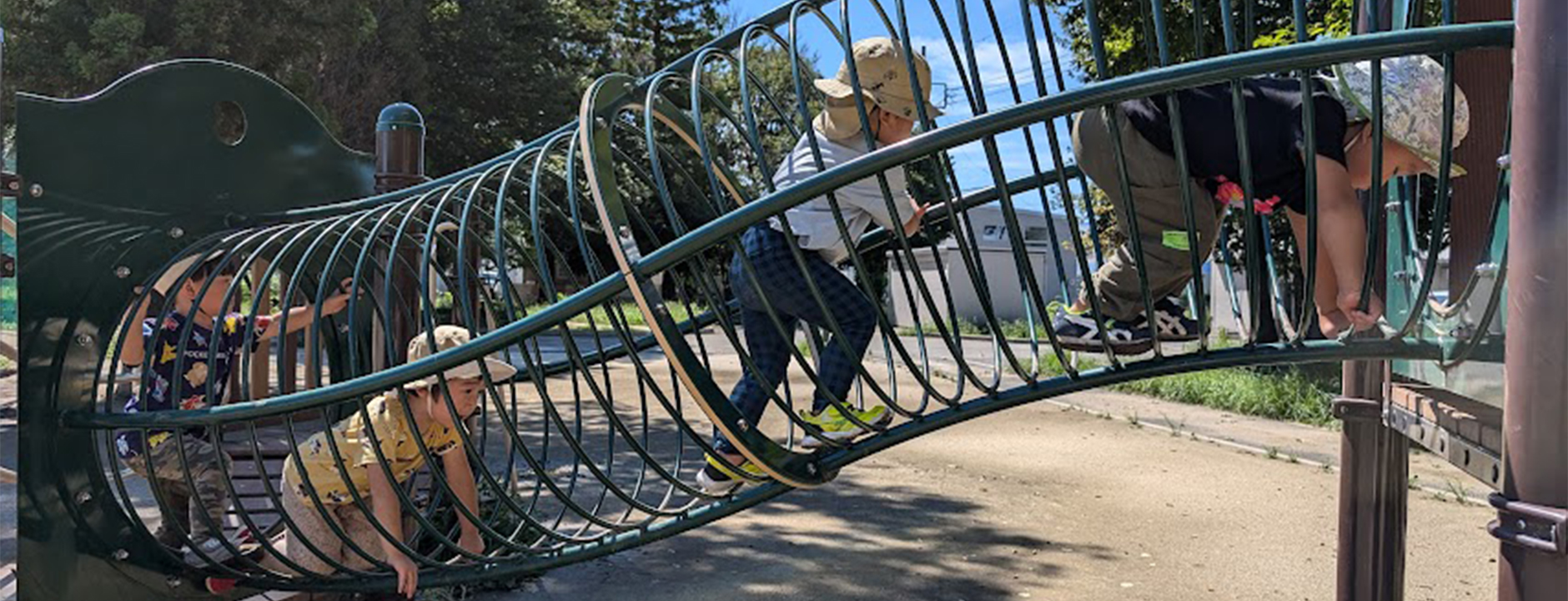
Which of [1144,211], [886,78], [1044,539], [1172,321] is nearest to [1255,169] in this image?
[1144,211]

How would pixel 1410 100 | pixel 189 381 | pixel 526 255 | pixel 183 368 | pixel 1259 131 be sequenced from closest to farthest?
pixel 1410 100 → pixel 1259 131 → pixel 526 255 → pixel 183 368 → pixel 189 381

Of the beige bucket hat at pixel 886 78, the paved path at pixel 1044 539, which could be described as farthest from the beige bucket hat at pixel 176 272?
the beige bucket hat at pixel 886 78

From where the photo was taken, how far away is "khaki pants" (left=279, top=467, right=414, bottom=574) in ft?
9.95

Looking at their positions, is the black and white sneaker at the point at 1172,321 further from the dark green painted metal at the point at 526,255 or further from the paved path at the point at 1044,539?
the paved path at the point at 1044,539

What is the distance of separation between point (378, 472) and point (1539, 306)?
7.83 ft

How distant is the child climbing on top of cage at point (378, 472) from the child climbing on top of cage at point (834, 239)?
2.12ft

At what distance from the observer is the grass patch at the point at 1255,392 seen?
9.42 meters

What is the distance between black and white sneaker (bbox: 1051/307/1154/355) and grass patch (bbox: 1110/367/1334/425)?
7084 millimetres

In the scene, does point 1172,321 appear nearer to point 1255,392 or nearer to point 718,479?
point 718,479

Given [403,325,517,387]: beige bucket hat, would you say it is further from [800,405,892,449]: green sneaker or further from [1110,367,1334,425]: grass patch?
[1110,367,1334,425]: grass patch

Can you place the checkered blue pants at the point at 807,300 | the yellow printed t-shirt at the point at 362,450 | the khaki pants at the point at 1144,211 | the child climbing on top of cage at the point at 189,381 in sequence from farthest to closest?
1. the child climbing on top of cage at the point at 189,381
2. the yellow printed t-shirt at the point at 362,450
3. the checkered blue pants at the point at 807,300
4. the khaki pants at the point at 1144,211

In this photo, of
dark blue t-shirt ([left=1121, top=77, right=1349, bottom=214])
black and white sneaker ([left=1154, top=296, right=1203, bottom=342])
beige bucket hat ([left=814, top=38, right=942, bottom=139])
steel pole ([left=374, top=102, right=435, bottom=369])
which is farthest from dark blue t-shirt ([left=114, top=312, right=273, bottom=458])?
dark blue t-shirt ([left=1121, top=77, right=1349, bottom=214])

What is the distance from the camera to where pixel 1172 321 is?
90.5 inches

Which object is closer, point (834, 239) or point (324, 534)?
point (834, 239)
